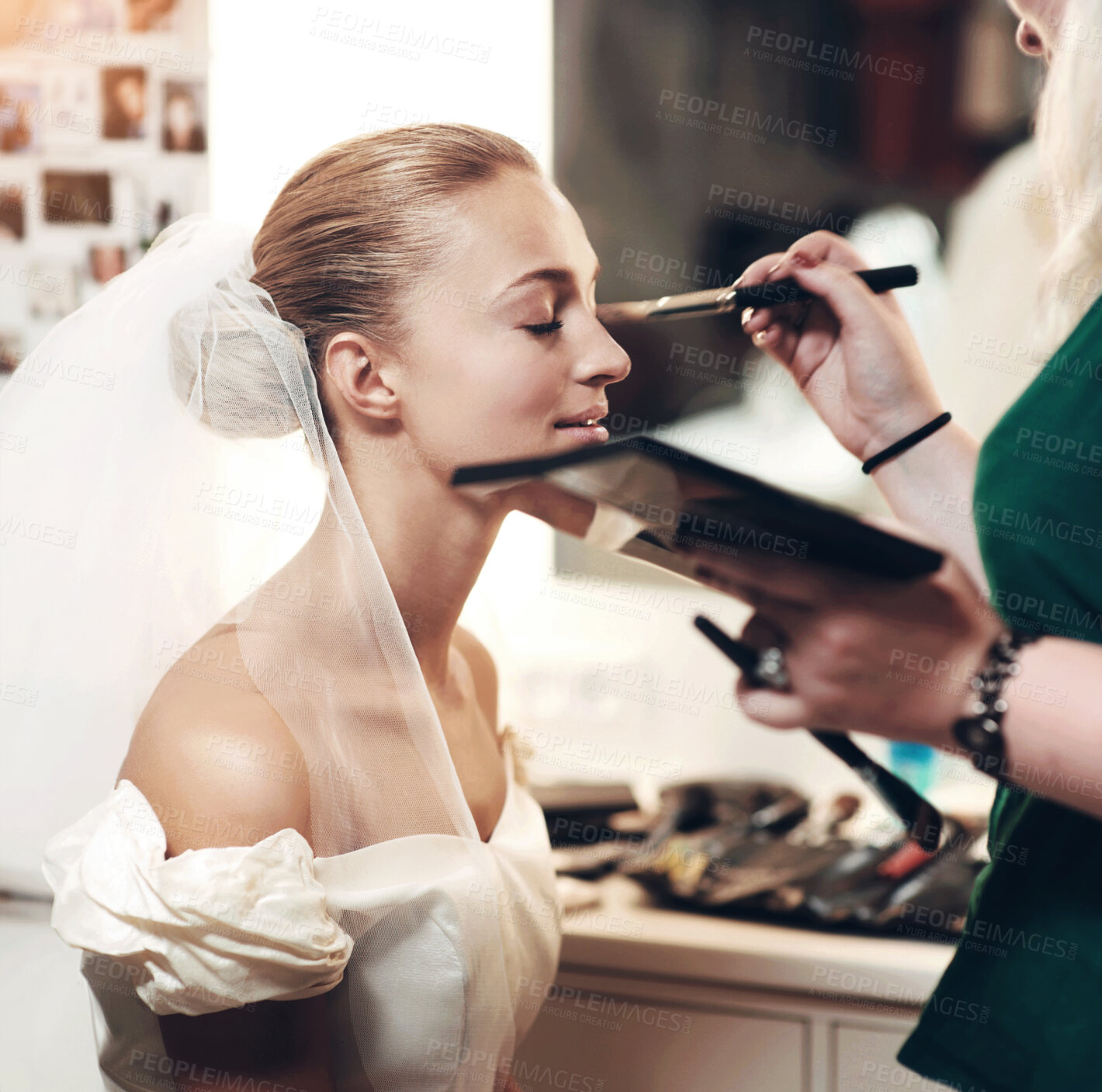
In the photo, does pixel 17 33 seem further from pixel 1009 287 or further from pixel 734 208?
pixel 1009 287

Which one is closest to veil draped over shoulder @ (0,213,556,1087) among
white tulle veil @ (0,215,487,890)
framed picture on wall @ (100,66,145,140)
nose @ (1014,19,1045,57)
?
white tulle veil @ (0,215,487,890)

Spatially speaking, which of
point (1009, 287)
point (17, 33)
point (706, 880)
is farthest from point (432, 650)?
point (1009, 287)

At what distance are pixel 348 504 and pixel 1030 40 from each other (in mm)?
713

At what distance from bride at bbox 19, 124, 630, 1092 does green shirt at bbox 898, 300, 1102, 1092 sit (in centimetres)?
33

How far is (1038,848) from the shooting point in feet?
2.33

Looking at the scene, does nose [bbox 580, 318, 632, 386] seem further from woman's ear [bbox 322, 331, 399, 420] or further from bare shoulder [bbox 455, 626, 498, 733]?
bare shoulder [bbox 455, 626, 498, 733]

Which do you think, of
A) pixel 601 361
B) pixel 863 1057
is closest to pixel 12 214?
pixel 601 361

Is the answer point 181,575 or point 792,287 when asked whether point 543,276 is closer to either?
point 792,287

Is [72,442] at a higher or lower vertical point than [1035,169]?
lower

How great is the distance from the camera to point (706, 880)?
114 cm

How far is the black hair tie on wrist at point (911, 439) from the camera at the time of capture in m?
0.83

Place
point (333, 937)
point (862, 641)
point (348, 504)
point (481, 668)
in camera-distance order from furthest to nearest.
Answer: point (481, 668), point (348, 504), point (333, 937), point (862, 641)

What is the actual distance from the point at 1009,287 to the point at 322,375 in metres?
1.12

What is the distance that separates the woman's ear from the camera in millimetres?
750
